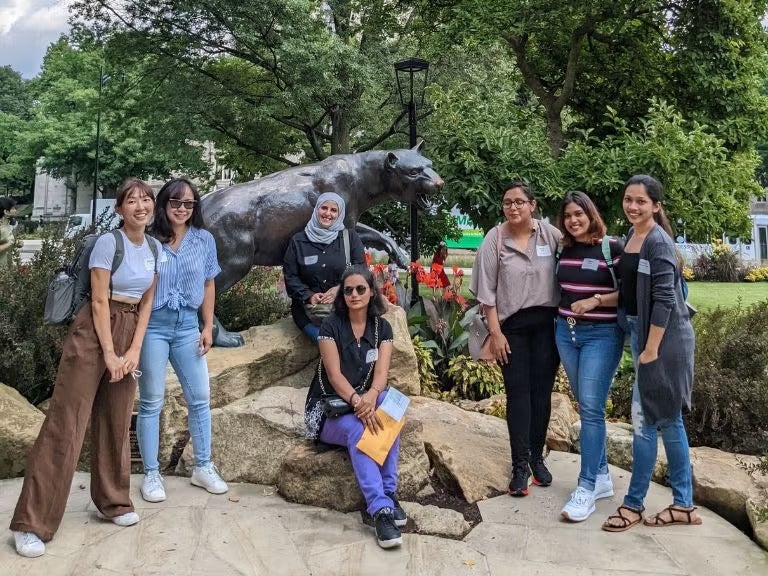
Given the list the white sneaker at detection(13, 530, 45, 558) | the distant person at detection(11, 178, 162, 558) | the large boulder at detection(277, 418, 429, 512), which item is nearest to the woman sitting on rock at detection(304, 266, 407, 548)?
the large boulder at detection(277, 418, 429, 512)

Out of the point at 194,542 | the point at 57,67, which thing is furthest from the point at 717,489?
the point at 57,67

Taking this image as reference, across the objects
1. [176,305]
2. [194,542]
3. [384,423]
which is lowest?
[194,542]

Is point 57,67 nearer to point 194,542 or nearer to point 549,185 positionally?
point 549,185

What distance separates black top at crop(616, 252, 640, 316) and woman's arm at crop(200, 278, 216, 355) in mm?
2392

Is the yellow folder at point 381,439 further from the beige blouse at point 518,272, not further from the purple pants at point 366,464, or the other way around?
the beige blouse at point 518,272

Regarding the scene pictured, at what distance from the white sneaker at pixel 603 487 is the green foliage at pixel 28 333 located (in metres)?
4.32

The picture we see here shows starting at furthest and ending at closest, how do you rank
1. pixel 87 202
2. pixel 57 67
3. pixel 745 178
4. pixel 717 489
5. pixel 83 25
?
pixel 87 202
pixel 57 67
pixel 83 25
pixel 745 178
pixel 717 489

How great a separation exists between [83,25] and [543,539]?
49.1ft

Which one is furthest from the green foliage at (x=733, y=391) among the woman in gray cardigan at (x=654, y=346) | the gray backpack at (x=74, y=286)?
the gray backpack at (x=74, y=286)

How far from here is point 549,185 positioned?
28.2 feet

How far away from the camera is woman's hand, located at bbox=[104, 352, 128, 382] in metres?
3.27

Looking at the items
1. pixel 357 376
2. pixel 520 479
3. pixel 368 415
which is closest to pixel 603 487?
pixel 520 479

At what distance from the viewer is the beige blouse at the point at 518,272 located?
3.84 meters

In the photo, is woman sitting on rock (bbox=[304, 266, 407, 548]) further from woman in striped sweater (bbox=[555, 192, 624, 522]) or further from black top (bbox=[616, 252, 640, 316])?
black top (bbox=[616, 252, 640, 316])
